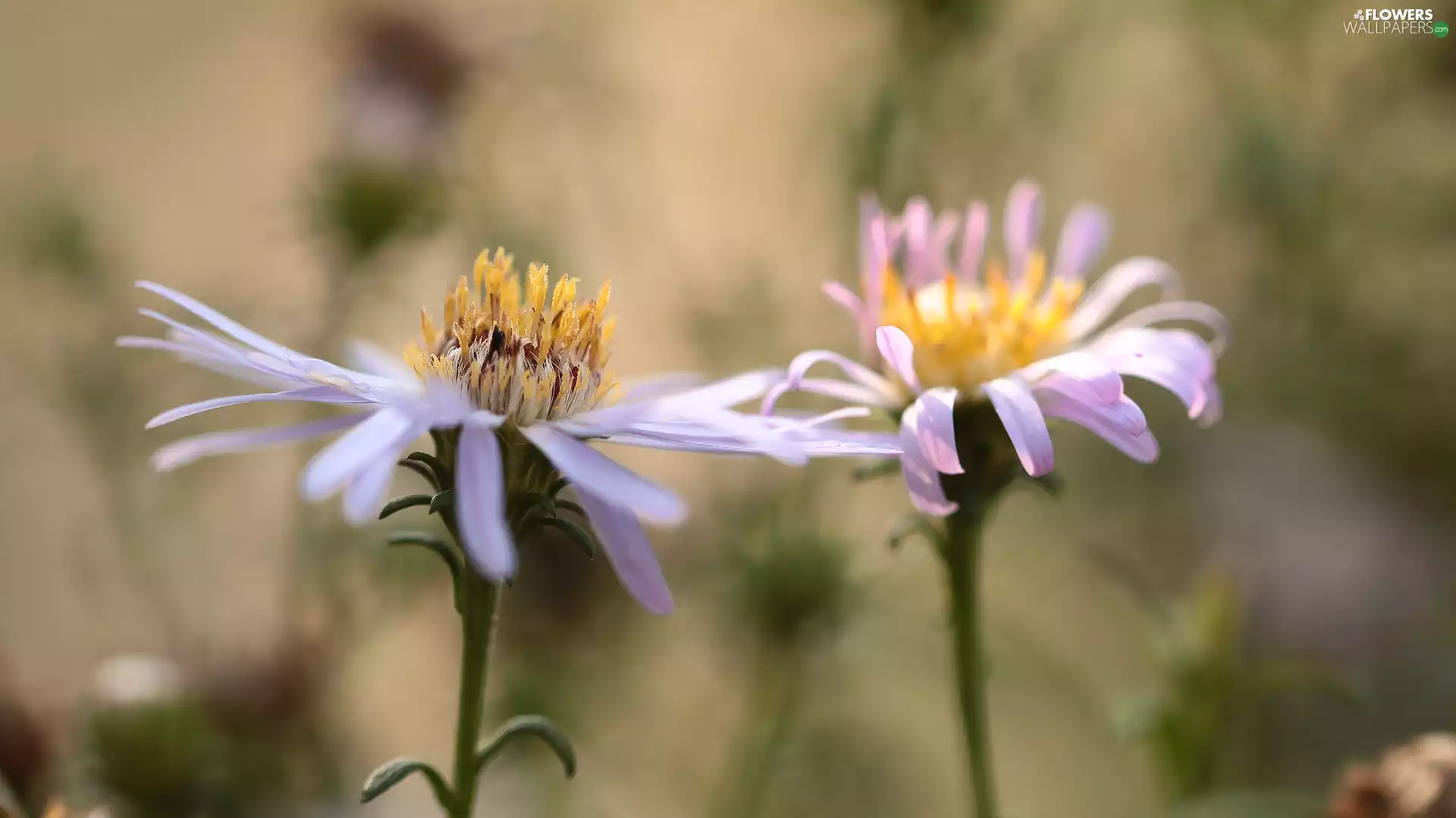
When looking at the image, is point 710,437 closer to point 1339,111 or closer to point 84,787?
point 84,787

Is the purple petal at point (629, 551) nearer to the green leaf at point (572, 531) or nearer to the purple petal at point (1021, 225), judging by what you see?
the green leaf at point (572, 531)

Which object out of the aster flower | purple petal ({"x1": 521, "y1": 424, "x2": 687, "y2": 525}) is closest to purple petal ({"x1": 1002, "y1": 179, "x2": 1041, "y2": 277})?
the aster flower

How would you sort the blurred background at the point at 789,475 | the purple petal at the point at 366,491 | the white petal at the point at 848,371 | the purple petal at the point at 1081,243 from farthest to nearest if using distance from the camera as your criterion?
the blurred background at the point at 789,475 < the purple petal at the point at 1081,243 < the white petal at the point at 848,371 < the purple petal at the point at 366,491

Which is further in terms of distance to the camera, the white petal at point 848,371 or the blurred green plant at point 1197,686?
the blurred green plant at point 1197,686

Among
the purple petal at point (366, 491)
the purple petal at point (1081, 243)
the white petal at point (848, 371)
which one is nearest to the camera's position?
the purple petal at point (366, 491)

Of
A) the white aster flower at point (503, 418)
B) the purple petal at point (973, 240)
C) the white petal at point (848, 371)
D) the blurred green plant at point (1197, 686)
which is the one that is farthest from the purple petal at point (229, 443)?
the blurred green plant at point (1197, 686)

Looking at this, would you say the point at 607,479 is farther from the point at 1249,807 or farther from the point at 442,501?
the point at 1249,807

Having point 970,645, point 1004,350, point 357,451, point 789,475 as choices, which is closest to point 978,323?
point 1004,350

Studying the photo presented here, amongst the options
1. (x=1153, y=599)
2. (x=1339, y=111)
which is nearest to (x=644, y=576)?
(x=1153, y=599)
